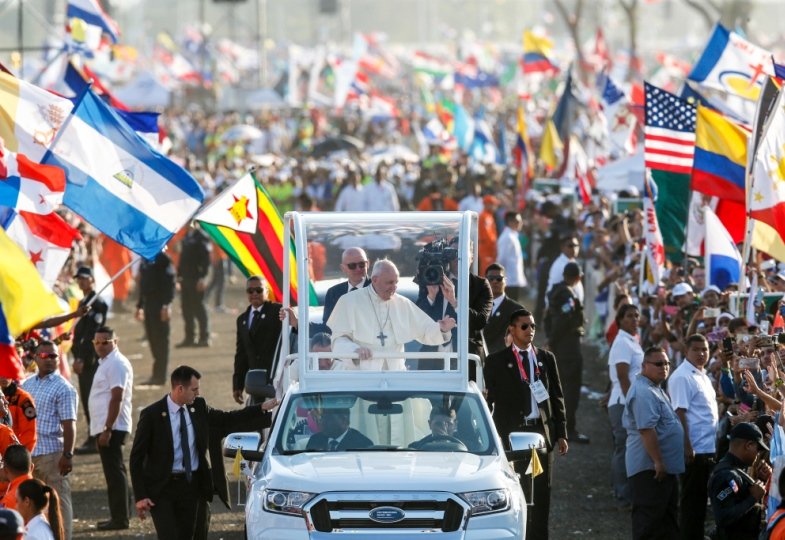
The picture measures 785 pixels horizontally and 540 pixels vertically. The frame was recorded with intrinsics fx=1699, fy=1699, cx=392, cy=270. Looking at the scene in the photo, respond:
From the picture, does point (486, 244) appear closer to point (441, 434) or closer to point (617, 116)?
point (617, 116)

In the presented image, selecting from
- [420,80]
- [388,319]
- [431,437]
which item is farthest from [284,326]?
[420,80]

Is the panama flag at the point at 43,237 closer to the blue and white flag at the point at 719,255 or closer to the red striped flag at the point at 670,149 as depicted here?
the blue and white flag at the point at 719,255

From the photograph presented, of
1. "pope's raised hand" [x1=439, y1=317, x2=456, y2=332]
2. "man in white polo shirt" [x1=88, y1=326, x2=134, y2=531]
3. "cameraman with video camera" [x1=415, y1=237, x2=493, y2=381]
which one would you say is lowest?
"man in white polo shirt" [x1=88, y1=326, x2=134, y2=531]

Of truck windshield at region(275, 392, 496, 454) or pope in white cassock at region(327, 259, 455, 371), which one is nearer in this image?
truck windshield at region(275, 392, 496, 454)

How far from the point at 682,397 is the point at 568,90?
18872 mm

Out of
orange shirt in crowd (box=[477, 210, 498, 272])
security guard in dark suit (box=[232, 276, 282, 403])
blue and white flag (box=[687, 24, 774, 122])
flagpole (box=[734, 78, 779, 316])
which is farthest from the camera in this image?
orange shirt in crowd (box=[477, 210, 498, 272])

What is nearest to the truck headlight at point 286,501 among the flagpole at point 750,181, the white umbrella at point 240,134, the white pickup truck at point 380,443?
the white pickup truck at point 380,443

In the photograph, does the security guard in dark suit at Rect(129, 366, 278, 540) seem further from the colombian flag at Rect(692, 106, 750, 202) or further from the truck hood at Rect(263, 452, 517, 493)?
the colombian flag at Rect(692, 106, 750, 202)

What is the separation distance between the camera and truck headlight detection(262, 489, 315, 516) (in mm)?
9344

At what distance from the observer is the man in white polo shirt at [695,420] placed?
39.8ft

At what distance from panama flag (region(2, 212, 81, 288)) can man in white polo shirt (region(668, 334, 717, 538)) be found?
4748 millimetres

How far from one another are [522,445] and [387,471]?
0.96 meters

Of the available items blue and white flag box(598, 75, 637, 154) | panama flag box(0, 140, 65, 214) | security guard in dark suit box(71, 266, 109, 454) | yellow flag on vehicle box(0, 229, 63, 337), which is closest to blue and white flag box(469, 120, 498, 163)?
blue and white flag box(598, 75, 637, 154)

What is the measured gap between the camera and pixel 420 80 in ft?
203
